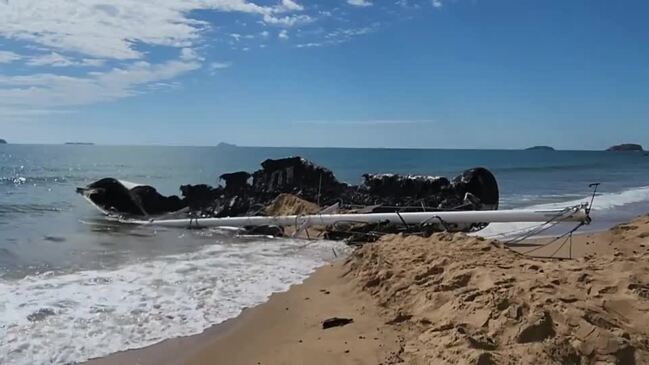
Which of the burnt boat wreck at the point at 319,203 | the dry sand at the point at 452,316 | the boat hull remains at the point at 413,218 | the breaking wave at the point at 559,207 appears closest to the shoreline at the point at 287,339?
the dry sand at the point at 452,316

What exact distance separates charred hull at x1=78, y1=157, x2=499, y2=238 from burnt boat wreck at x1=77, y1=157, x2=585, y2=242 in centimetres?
4

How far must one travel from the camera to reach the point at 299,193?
21281 mm

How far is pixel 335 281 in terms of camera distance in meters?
9.55

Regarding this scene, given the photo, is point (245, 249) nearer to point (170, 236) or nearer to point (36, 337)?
point (170, 236)

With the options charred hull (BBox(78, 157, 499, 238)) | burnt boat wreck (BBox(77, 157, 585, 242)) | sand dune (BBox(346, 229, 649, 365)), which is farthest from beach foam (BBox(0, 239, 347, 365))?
charred hull (BBox(78, 157, 499, 238))

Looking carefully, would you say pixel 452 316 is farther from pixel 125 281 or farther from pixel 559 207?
pixel 559 207

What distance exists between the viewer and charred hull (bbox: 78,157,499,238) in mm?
19545

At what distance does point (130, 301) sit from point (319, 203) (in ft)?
39.6

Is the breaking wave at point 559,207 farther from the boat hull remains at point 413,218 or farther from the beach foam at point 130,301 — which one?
the beach foam at point 130,301

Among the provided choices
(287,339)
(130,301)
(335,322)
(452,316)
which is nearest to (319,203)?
(130,301)

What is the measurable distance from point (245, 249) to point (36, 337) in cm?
760

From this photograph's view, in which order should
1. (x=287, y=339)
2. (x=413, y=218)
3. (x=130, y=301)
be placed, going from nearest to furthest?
(x=287, y=339)
(x=130, y=301)
(x=413, y=218)

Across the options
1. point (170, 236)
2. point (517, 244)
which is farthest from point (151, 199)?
point (517, 244)

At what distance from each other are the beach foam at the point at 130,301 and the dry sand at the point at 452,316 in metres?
0.55
